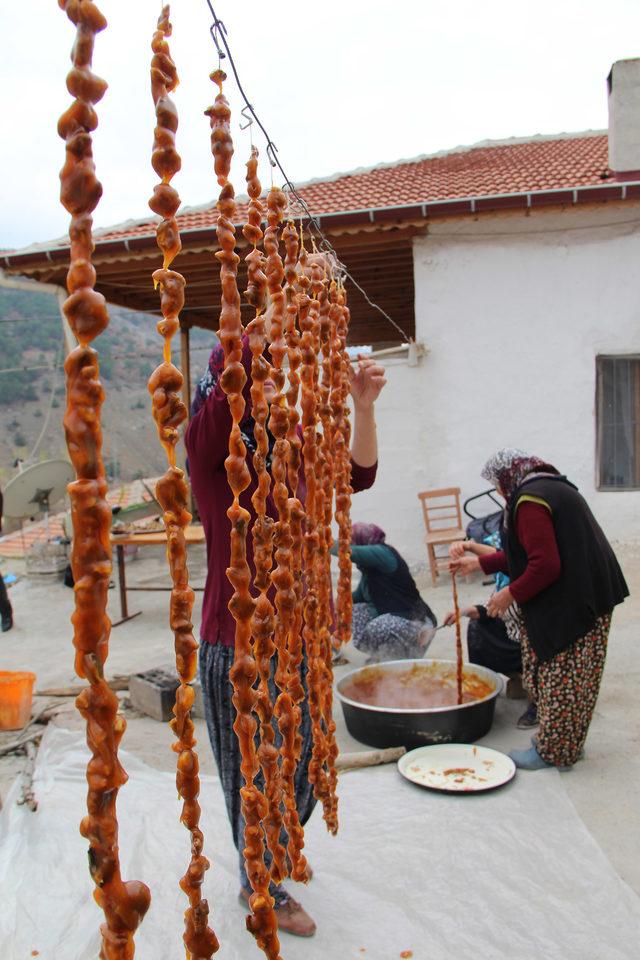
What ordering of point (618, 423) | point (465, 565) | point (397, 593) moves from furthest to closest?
point (618, 423) < point (397, 593) < point (465, 565)

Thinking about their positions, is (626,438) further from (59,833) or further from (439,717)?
(59,833)

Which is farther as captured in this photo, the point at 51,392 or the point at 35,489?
the point at 51,392

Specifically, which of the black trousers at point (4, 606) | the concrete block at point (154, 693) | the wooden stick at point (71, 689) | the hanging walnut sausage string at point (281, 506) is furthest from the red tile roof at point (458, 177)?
the hanging walnut sausage string at point (281, 506)

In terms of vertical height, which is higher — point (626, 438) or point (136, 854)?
point (626, 438)

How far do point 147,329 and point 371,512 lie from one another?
157 ft

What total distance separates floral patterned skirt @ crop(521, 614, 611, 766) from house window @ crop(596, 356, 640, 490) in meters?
4.43

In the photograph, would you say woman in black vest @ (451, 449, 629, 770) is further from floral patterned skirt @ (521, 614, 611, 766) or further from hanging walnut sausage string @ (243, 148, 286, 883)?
hanging walnut sausage string @ (243, 148, 286, 883)

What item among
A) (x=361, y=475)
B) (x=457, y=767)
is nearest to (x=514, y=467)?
(x=361, y=475)

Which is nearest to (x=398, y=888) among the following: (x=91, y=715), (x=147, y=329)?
(x=91, y=715)

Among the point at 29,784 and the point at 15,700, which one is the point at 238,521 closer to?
the point at 29,784

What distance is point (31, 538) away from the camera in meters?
12.3

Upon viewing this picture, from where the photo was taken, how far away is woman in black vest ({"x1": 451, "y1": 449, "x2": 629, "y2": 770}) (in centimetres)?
315

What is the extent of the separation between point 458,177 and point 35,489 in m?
6.37

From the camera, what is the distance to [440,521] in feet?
25.1
